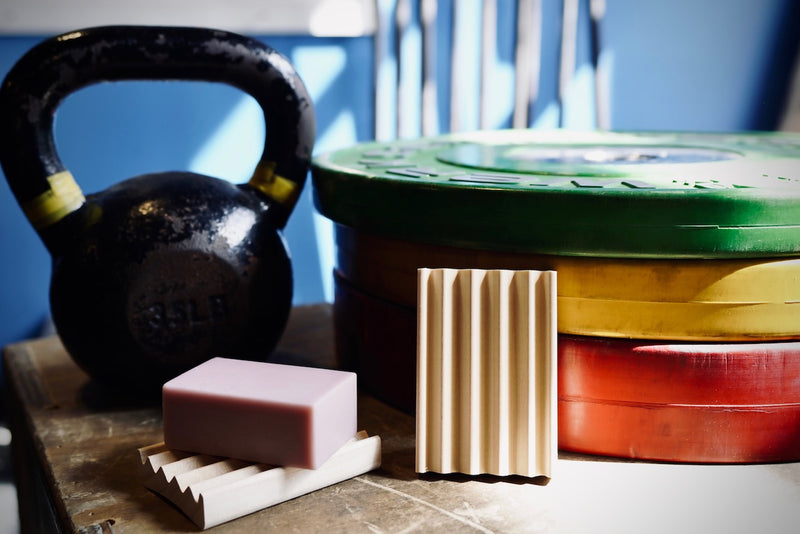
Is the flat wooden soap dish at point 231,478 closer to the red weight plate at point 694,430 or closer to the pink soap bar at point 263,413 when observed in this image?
the pink soap bar at point 263,413

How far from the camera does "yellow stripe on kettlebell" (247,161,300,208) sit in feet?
3.03

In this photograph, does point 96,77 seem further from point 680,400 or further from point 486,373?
point 680,400

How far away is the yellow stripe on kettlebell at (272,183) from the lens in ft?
3.03

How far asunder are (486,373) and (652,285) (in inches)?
6.5

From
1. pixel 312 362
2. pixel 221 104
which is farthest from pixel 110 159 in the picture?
pixel 312 362

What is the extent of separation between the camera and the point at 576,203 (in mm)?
681

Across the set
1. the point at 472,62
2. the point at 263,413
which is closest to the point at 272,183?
the point at 263,413

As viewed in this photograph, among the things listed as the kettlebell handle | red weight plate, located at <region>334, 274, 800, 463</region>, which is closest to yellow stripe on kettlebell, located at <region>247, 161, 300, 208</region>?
the kettlebell handle

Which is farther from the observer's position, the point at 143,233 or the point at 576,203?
the point at 143,233

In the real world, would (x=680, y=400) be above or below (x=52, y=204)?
below

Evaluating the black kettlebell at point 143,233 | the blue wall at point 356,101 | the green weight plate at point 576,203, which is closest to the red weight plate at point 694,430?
the green weight plate at point 576,203

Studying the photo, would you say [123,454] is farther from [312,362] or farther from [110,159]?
[110,159]

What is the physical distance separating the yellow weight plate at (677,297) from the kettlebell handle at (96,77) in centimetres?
36

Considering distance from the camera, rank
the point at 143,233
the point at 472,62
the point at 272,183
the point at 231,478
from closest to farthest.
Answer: the point at 231,478 < the point at 143,233 < the point at 272,183 < the point at 472,62
